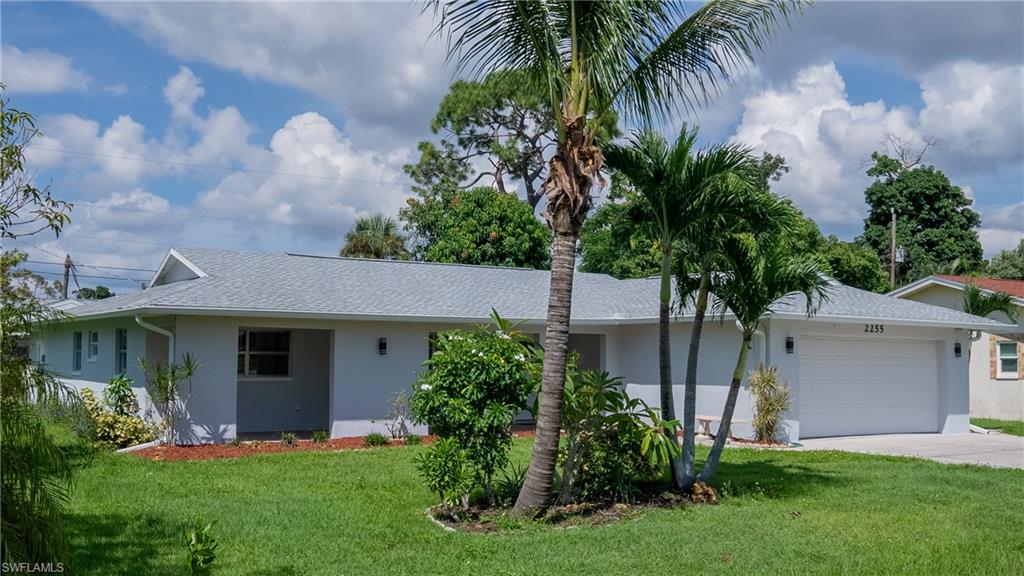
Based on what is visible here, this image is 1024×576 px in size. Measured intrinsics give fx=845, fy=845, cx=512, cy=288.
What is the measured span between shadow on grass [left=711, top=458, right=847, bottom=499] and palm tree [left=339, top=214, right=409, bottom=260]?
2488cm

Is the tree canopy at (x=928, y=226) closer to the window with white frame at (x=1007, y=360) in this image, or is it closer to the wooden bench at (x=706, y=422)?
the window with white frame at (x=1007, y=360)

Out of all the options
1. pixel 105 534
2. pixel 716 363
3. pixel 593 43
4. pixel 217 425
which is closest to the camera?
pixel 105 534

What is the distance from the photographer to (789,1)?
379 inches

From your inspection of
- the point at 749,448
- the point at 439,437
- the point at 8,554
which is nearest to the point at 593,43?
the point at 439,437

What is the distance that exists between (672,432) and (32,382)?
773cm

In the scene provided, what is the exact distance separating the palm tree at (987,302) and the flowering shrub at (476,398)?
64.9ft

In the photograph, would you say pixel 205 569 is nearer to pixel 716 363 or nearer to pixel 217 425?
pixel 217 425

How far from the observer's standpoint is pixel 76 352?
75.4 feet

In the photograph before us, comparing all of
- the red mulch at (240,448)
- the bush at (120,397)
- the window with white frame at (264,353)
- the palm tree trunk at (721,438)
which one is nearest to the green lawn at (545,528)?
the palm tree trunk at (721,438)

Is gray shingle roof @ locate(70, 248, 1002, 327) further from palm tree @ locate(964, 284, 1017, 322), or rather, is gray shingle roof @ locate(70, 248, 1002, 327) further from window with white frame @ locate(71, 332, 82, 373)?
palm tree @ locate(964, 284, 1017, 322)

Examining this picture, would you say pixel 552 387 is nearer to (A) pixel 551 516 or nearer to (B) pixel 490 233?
(A) pixel 551 516

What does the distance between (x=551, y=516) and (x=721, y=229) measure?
431 cm

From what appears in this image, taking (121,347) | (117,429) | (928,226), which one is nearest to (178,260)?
(121,347)

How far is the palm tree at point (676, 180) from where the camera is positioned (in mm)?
10422
